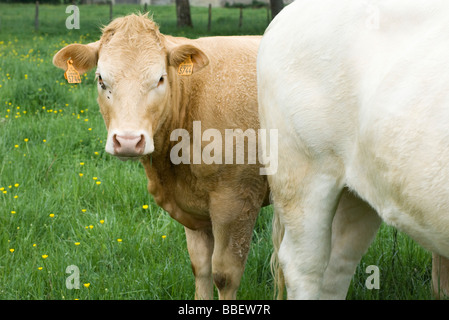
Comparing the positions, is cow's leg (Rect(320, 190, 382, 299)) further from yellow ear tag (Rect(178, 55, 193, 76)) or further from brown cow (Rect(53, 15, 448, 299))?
yellow ear tag (Rect(178, 55, 193, 76))

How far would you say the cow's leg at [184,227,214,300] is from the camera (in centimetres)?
342

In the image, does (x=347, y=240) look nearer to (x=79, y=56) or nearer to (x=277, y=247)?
(x=277, y=247)

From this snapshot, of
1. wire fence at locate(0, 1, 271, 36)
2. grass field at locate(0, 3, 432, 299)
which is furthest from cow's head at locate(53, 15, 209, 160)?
wire fence at locate(0, 1, 271, 36)

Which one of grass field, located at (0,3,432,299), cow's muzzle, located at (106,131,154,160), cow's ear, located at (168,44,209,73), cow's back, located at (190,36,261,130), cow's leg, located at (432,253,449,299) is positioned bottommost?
grass field, located at (0,3,432,299)

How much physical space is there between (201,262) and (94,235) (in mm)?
876

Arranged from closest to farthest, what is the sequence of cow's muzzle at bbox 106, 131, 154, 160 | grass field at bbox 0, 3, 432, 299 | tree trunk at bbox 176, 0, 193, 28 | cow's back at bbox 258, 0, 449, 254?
1. cow's back at bbox 258, 0, 449, 254
2. cow's muzzle at bbox 106, 131, 154, 160
3. grass field at bbox 0, 3, 432, 299
4. tree trunk at bbox 176, 0, 193, 28

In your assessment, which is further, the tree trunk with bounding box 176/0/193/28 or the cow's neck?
the tree trunk with bounding box 176/0/193/28

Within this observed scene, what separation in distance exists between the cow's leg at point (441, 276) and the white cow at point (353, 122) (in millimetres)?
559

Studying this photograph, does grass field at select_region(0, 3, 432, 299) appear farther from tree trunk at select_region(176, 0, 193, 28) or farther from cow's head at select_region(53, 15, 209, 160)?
tree trunk at select_region(176, 0, 193, 28)

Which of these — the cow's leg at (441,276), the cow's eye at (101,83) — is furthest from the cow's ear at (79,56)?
the cow's leg at (441,276)

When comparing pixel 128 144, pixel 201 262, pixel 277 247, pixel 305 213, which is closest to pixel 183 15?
pixel 201 262

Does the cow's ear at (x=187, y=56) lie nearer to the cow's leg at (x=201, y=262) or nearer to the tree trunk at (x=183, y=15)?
the cow's leg at (x=201, y=262)

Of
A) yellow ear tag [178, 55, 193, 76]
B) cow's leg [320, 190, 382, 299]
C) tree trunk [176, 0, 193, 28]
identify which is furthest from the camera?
tree trunk [176, 0, 193, 28]

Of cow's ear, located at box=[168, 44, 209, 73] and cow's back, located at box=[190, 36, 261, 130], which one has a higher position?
cow's ear, located at box=[168, 44, 209, 73]
